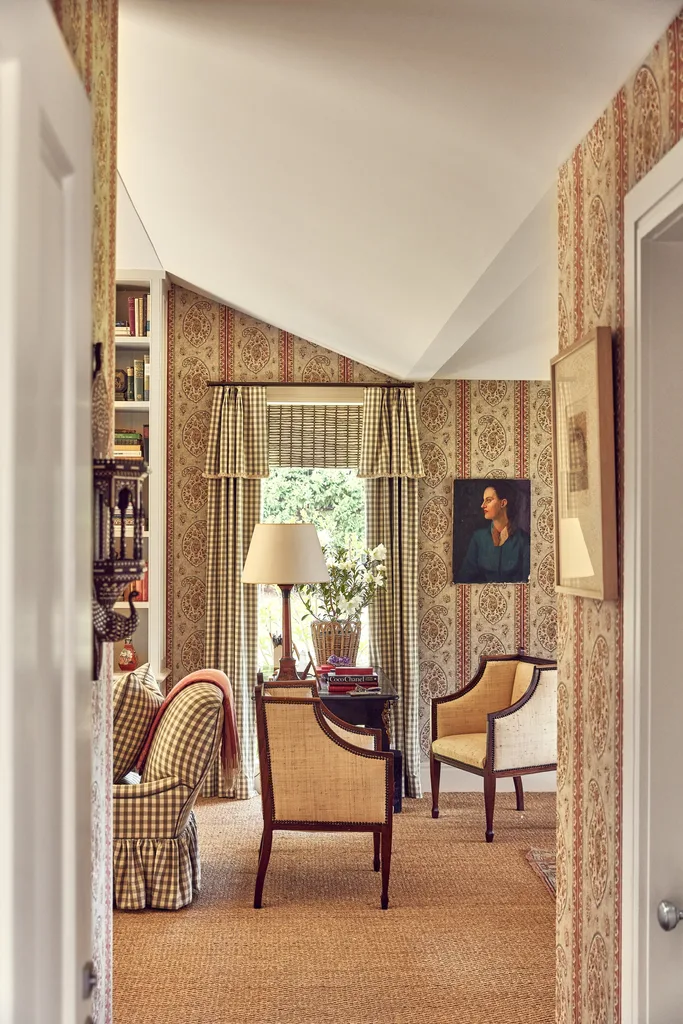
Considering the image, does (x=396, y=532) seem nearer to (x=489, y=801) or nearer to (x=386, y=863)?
(x=489, y=801)

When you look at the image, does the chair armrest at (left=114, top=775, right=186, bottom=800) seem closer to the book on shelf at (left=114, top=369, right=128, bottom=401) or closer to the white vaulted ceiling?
the white vaulted ceiling

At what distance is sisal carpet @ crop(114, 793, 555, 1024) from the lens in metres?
3.25

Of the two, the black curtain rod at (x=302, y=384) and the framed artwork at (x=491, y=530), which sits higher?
the black curtain rod at (x=302, y=384)

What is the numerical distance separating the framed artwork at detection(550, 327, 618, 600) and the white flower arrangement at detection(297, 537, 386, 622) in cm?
338

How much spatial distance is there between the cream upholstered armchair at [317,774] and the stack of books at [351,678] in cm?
119

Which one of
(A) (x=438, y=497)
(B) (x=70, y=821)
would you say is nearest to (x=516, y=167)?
(B) (x=70, y=821)

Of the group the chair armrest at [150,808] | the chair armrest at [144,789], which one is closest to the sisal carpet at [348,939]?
the chair armrest at [150,808]

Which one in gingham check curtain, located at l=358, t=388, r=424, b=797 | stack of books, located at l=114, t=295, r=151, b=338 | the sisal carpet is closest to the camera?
the sisal carpet

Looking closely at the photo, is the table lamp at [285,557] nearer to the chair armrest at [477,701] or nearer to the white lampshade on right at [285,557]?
the white lampshade on right at [285,557]

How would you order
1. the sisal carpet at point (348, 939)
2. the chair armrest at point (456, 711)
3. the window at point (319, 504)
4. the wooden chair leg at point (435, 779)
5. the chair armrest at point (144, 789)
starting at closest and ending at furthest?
the sisal carpet at point (348, 939) < the chair armrest at point (144, 789) < the wooden chair leg at point (435, 779) < the chair armrest at point (456, 711) < the window at point (319, 504)

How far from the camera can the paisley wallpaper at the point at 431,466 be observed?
6.20m

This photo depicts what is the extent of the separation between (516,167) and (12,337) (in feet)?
6.51

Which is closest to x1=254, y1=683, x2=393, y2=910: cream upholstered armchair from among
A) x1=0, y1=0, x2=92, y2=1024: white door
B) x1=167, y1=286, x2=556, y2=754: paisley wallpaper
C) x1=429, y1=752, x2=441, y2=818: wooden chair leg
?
x1=429, y1=752, x2=441, y2=818: wooden chair leg

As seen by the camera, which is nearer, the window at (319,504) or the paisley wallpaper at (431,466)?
the paisley wallpaper at (431,466)
